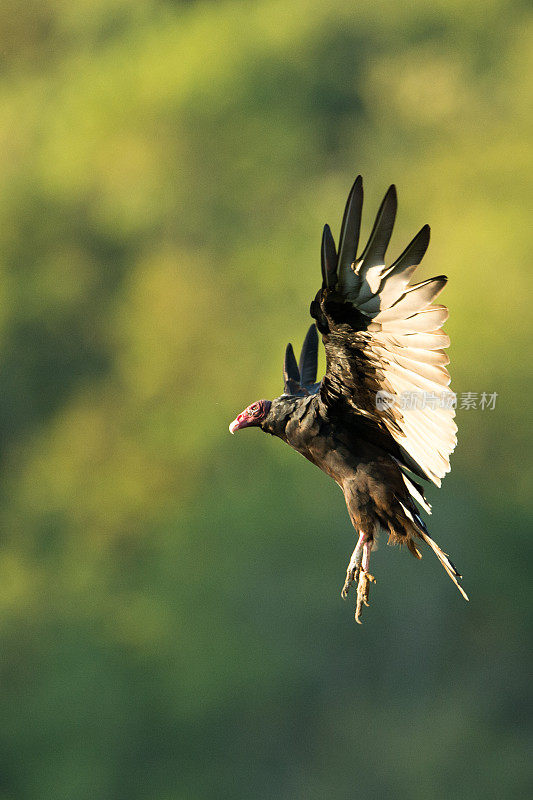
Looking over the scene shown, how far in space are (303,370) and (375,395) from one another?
80 cm

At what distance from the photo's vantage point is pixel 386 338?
2236 mm

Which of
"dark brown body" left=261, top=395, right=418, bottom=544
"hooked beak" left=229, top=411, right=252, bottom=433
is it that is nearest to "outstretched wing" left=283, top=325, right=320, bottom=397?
"hooked beak" left=229, top=411, right=252, bottom=433

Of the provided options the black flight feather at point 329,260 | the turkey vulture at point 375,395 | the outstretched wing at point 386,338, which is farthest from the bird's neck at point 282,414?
the black flight feather at point 329,260

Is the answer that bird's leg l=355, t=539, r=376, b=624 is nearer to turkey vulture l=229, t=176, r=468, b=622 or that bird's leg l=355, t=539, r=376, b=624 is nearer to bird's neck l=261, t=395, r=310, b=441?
turkey vulture l=229, t=176, r=468, b=622

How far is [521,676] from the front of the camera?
8031 mm

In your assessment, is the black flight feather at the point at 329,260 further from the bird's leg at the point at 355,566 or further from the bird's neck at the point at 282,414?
the bird's leg at the point at 355,566

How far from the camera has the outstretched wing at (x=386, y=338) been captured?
211 cm

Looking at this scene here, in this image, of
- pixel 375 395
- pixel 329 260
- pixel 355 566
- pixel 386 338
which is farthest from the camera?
pixel 355 566

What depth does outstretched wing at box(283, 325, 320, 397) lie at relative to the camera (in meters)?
2.94

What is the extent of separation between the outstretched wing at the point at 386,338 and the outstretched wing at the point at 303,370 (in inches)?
18.9

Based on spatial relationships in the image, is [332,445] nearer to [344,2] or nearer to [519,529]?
[519,529]

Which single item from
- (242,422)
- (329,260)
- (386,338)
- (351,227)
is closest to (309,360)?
(242,422)

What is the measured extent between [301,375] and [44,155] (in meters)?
7.12

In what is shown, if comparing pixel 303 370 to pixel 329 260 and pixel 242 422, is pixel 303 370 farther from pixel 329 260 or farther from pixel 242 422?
pixel 329 260
